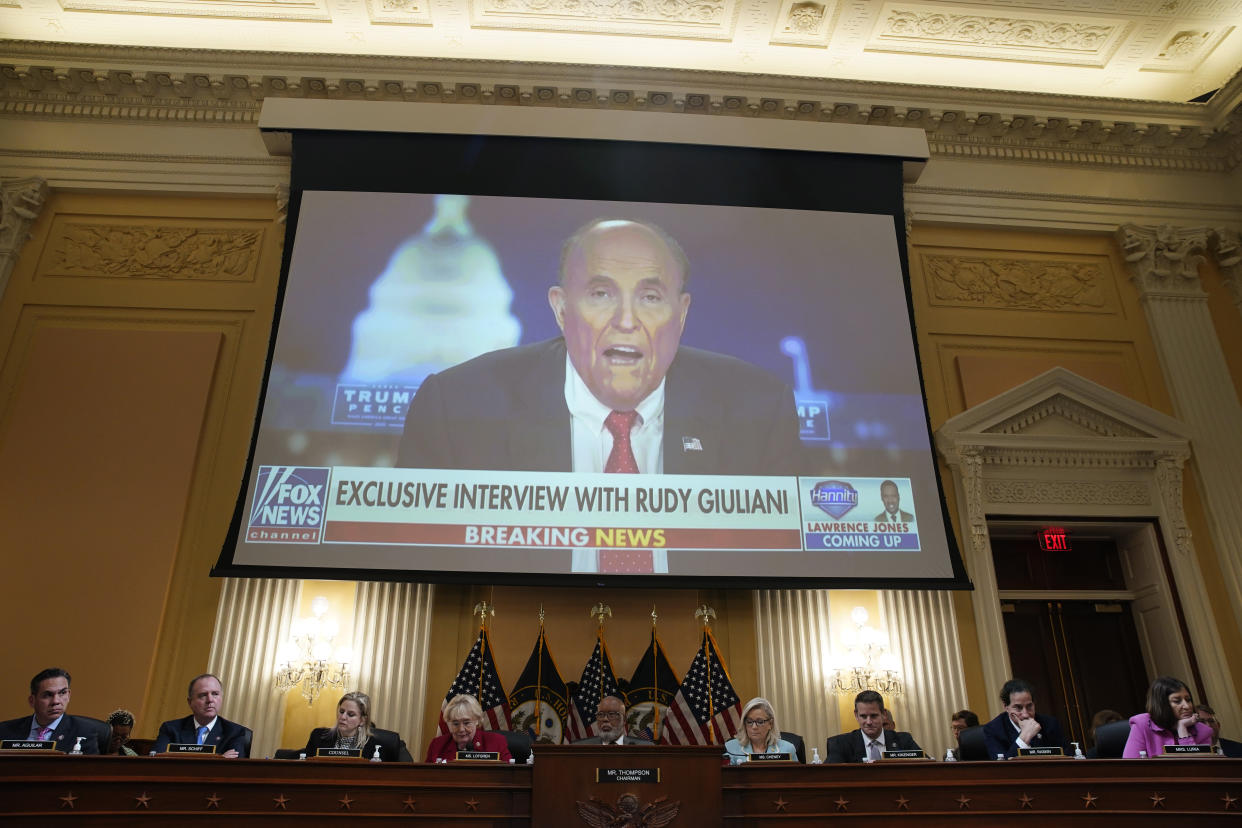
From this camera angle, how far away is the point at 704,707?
5.64 metres

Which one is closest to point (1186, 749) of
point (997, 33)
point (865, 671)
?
point (865, 671)

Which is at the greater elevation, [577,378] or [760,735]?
[577,378]

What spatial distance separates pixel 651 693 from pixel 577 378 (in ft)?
7.18

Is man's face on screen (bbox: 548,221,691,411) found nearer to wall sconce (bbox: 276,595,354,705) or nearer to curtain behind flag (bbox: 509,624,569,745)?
curtain behind flag (bbox: 509,624,569,745)

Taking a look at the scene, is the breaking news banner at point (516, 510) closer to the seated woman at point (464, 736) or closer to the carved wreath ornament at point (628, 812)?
the seated woman at point (464, 736)

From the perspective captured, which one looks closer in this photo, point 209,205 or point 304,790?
point 304,790

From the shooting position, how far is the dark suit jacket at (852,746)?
14.2ft

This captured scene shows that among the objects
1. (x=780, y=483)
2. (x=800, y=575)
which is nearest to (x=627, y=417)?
(x=780, y=483)

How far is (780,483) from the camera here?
611 cm

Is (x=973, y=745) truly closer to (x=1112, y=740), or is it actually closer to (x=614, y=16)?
(x=1112, y=740)

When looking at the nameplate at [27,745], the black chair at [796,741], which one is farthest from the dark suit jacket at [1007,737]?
the nameplate at [27,745]

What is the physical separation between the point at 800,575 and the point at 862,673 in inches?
33.8

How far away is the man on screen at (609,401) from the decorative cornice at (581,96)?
192cm

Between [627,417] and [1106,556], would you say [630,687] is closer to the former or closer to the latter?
[627,417]
